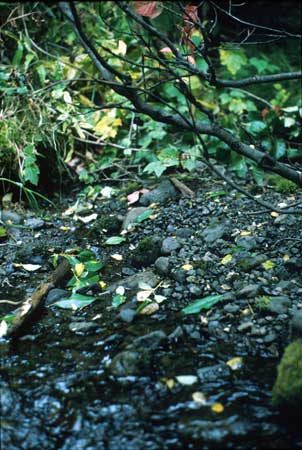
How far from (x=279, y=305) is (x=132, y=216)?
1299 mm

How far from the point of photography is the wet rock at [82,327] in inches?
86.7

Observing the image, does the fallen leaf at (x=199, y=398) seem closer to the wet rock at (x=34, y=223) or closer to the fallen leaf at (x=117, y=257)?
the fallen leaf at (x=117, y=257)

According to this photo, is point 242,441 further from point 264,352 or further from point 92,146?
point 92,146

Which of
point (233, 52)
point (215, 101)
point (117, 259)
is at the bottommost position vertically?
point (117, 259)

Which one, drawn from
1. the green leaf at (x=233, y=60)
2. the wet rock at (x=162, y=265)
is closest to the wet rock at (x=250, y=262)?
the wet rock at (x=162, y=265)

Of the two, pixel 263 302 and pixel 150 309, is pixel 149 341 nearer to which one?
pixel 150 309

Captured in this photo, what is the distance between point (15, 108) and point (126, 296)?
2.04 meters

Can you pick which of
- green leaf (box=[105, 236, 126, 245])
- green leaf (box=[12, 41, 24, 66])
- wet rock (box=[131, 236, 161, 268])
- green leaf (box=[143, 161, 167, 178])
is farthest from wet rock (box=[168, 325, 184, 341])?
green leaf (box=[12, 41, 24, 66])

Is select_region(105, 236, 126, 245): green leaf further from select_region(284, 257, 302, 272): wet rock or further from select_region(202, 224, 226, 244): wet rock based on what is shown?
select_region(284, 257, 302, 272): wet rock

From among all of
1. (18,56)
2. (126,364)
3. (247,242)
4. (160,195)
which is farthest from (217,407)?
(18,56)

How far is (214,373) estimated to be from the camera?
189 cm

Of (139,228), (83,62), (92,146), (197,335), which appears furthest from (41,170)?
(197,335)

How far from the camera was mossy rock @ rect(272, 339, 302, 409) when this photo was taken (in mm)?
1668

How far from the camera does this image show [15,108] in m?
3.74
